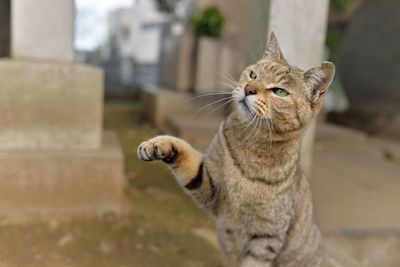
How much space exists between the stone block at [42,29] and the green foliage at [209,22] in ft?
12.6

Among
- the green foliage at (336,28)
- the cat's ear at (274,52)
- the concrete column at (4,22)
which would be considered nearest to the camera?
the cat's ear at (274,52)

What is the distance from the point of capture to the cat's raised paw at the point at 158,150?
1.71 metres

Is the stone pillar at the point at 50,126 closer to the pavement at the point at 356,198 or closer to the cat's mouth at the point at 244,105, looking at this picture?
the cat's mouth at the point at 244,105

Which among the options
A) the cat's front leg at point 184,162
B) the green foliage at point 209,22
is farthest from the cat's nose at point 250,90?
the green foliage at point 209,22

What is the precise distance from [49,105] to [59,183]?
22.3 inches

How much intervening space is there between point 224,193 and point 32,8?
2161 mm

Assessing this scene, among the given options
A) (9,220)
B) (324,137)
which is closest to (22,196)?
(9,220)

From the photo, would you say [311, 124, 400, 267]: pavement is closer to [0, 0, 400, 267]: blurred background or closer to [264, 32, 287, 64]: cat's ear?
[0, 0, 400, 267]: blurred background

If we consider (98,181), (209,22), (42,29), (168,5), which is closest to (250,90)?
(98,181)

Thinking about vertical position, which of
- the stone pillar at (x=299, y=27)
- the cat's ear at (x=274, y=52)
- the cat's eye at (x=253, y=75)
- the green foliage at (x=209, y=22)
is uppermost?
the green foliage at (x=209, y=22)

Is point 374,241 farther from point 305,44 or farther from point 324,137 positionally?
point 324,137

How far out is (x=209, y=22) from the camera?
6.68m

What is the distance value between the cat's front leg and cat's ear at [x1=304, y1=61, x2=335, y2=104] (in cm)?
59

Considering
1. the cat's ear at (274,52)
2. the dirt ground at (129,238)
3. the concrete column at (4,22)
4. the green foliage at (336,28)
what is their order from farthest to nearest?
the green foliage at (336,28), the concrete column at (4,22), the dirt ground at (129,238), the cat's ear at (274,52)
